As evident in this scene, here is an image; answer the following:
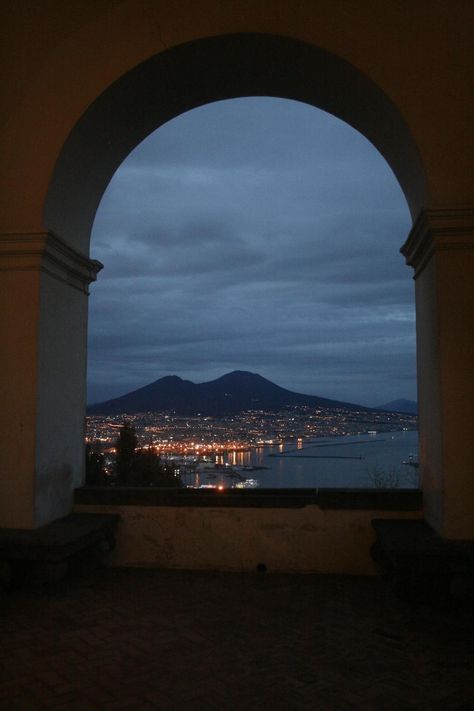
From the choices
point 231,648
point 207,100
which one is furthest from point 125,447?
point 231,648

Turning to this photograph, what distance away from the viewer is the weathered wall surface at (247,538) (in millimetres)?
5219

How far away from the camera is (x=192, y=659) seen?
3.47 meters

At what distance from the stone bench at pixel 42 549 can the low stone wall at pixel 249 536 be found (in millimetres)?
516

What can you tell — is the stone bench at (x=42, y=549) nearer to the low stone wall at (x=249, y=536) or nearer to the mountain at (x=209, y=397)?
the low stone wall at (x=249, y=536)

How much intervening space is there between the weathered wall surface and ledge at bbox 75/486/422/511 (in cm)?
5

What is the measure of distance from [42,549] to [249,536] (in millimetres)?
1755

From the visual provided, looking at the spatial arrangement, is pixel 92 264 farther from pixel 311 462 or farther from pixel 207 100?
pixel 311 462

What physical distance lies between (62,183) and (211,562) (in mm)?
3487

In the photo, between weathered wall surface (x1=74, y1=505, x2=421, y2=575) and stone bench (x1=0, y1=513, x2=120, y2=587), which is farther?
weathered wall surface (x1=74, y1=505, x2=421, y2=575)

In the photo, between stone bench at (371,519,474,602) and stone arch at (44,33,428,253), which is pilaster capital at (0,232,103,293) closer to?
stone arch at (44,33,428,253)

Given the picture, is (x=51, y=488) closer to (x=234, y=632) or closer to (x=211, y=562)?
(x=211, y=562)

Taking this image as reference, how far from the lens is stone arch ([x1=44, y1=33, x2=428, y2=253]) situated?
4977 mm

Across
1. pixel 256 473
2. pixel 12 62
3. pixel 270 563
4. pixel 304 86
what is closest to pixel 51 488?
pixel 270 563

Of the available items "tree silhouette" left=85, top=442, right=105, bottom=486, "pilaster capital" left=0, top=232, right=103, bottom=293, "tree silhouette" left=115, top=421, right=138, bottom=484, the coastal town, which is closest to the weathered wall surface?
"pilaster capital" left=0, top=232, right=103, bottom=293
